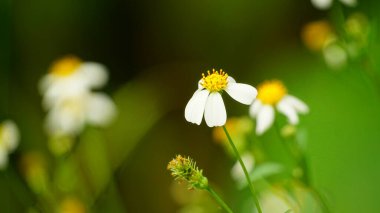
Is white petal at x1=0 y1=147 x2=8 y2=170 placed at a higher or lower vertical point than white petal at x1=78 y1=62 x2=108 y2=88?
lower

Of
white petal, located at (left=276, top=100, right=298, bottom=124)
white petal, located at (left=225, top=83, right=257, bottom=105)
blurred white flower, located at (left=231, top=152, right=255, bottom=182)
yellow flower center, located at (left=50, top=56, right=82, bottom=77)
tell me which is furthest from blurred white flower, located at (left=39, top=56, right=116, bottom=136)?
white petal, located at (left=225, top=83, right=257, bottom=105)

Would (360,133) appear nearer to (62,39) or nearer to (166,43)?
(166,43)

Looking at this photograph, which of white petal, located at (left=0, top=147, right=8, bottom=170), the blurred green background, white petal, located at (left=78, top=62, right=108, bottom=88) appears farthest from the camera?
the blurred green background

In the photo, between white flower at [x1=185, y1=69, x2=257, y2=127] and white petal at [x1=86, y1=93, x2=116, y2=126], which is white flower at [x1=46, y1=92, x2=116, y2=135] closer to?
white petal at [x1=86, y1=93, x2=116, y2=126]

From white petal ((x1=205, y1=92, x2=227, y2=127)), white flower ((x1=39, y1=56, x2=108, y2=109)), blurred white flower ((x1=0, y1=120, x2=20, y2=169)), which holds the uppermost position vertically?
white flower ((x1=39, y1=56, x2=108, y2=109))

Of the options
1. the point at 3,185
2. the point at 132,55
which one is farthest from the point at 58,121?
the point at 132,55

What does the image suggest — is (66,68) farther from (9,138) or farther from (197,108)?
(197,108)

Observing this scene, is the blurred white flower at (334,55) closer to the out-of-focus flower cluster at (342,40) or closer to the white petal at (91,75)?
the out-of-focus flower cluster at (342,40)
